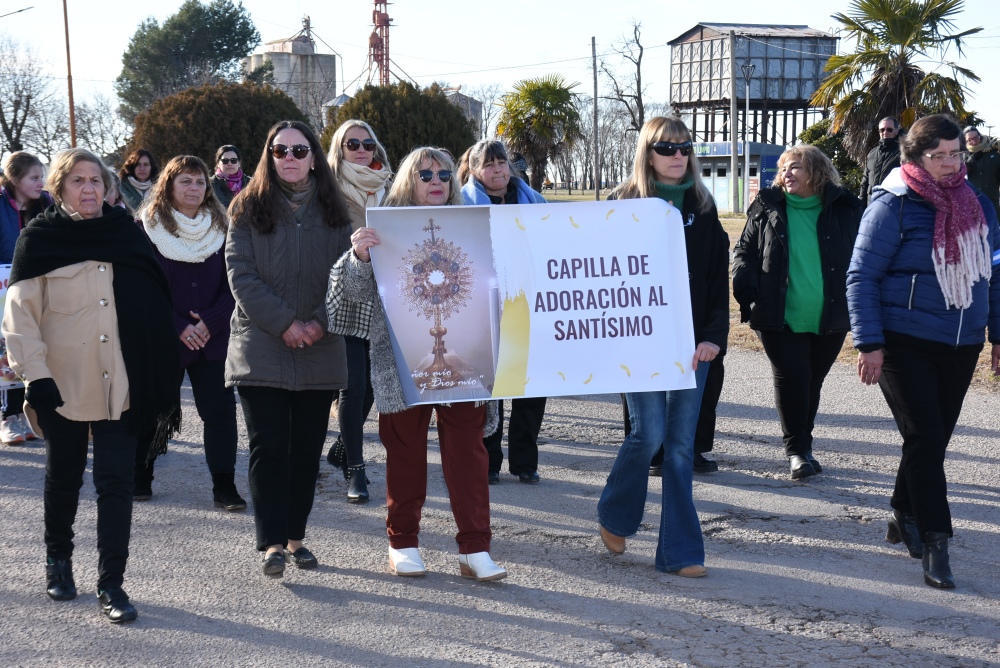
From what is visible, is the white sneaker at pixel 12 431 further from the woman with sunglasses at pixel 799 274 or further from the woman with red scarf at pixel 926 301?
the woman with red scarf at pixel 926 301

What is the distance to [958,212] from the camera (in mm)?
4895

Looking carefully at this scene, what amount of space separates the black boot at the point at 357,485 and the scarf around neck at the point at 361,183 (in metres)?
1.60

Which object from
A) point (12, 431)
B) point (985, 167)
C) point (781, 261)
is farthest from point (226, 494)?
point (985, 167)

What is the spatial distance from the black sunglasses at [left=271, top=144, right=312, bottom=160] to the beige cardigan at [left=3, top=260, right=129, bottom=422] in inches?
35.4

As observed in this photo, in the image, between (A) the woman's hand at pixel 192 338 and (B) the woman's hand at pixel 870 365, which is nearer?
(B) the woman's hand at pixel 870 365

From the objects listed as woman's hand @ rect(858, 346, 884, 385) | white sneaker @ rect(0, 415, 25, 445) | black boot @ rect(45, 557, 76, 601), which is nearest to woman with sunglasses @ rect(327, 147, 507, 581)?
black boot @ rect(45, 557, 76, 601)

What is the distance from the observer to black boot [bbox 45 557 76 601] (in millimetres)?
4590

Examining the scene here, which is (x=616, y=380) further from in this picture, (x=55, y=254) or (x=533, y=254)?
(x=55, y=254)

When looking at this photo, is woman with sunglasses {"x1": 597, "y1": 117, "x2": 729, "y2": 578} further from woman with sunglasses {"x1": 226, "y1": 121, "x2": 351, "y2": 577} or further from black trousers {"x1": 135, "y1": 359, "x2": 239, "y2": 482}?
black trousers {"x1": 135, "y1": 359, "x2": 239, "y2": 482}

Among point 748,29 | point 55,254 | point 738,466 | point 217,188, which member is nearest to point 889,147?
point 738,466

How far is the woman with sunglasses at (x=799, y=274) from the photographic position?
22.2ft

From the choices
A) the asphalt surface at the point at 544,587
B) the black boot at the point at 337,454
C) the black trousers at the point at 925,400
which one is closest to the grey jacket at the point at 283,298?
the asphalt surface at the point at 544,587

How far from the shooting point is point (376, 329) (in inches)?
188

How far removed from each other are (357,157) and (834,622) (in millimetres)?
3900
